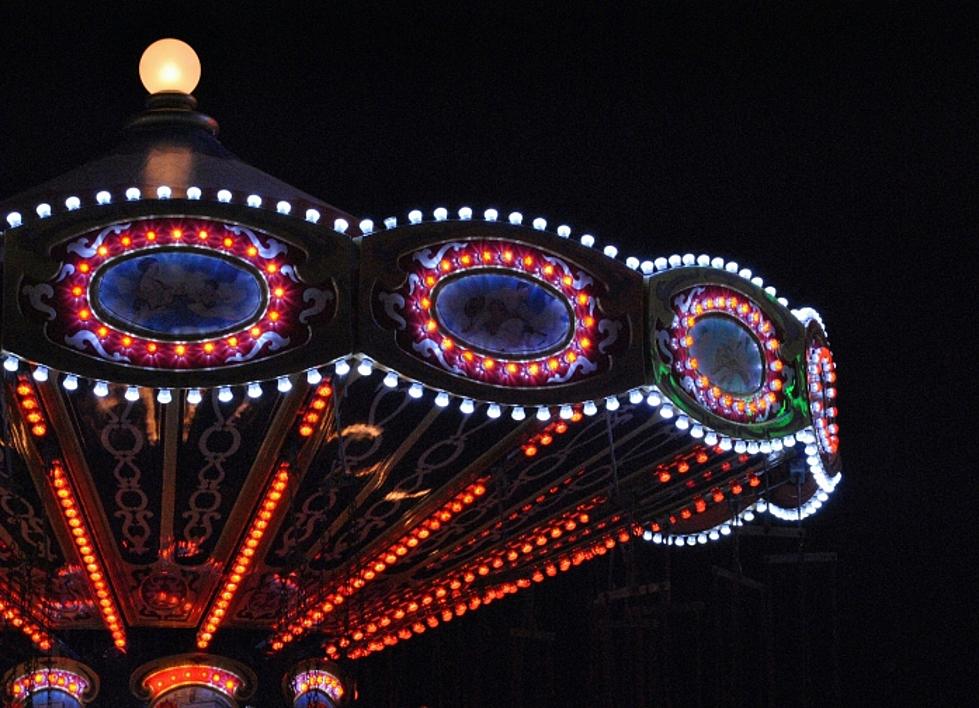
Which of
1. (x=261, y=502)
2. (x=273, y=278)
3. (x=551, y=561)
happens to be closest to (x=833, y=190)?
(x=551, y=561)

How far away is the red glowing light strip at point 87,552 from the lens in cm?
1109

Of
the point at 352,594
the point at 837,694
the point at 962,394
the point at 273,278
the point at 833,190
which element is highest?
the point at 833,190

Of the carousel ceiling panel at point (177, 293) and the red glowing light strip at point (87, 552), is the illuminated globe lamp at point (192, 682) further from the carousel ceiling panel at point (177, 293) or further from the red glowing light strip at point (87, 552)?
the carousel ceiling panel at point (177, 293)

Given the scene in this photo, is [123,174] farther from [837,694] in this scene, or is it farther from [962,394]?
[962,394]

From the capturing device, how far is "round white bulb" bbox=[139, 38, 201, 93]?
41.7 ft

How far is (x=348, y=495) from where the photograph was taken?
11.6 meters

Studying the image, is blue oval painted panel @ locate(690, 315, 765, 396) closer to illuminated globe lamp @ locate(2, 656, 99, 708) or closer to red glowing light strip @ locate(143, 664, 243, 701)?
red glowing light strip @ locate(143, 664, 243, 701)

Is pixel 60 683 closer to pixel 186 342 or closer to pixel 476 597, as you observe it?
pixel 476 597

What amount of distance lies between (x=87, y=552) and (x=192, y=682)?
189 cm

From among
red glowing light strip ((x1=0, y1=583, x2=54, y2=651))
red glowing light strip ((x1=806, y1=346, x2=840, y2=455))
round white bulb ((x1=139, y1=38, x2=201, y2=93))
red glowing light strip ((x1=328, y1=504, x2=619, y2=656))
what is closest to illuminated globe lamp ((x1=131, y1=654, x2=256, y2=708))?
red glowing light strip ((x1=0, y1=583, x2=54, y2=651))

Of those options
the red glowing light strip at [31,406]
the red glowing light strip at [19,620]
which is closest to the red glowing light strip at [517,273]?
the red glowing light strip at [31,406]

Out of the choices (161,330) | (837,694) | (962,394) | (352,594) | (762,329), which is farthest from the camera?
(962,394)

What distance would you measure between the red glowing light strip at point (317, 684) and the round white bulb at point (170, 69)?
14.9ft

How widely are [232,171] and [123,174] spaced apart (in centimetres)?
73
